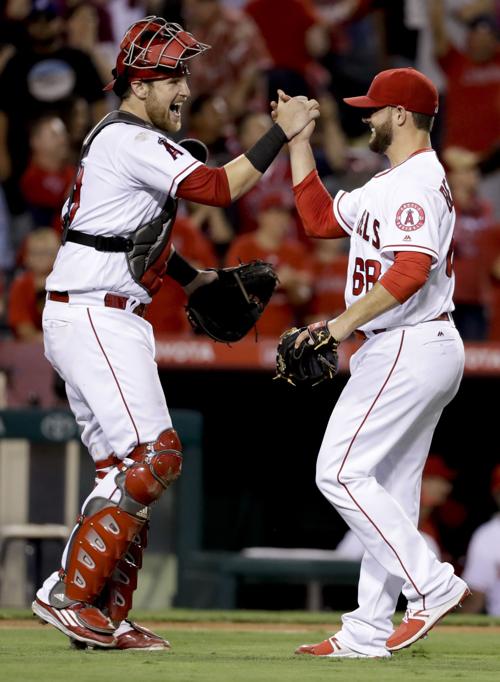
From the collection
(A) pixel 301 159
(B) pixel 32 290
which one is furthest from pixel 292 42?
(A) pixel 301 159

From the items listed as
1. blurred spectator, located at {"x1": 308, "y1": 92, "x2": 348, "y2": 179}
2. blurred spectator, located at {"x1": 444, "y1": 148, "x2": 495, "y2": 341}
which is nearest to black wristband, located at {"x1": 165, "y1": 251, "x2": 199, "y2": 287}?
blurred spectator, located at {"x1": 444, "y1": 148, "x2": 495, "y2": 341}

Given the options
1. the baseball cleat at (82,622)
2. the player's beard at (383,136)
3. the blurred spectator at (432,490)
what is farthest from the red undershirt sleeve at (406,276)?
the blurred spectator at (432,490)

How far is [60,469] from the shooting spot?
25.2ft

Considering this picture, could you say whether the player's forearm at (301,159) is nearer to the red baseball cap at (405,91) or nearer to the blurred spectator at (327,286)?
the red baseball cap at (405,91)

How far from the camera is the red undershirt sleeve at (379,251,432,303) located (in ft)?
13.1

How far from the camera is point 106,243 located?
4.35m

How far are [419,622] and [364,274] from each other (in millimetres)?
1034

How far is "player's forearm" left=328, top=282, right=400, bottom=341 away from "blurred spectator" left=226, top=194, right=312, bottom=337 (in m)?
4.81

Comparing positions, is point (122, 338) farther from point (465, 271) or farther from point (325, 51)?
point (325, 51)

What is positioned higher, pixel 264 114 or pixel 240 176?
pixel 264 114

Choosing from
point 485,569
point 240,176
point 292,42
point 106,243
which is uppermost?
point 292,42

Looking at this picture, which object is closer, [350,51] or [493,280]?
[493,280]

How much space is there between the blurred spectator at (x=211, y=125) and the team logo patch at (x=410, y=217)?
19.9 feet

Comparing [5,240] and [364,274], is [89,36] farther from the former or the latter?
[364,274]
